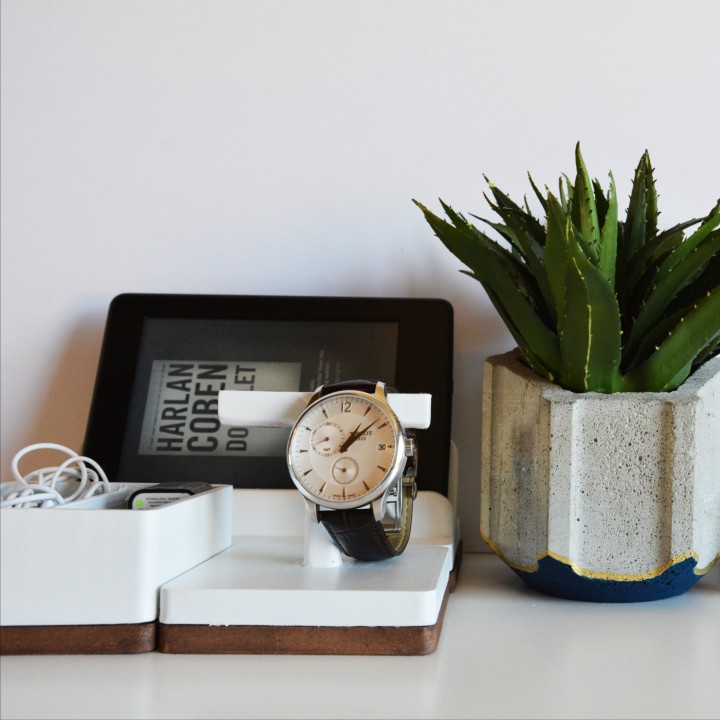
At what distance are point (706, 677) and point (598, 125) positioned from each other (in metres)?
0.62

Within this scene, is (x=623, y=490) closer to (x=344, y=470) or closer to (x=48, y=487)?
(x=344, y=470)

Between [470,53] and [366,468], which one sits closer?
[366,468]

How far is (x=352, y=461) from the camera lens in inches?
26.5

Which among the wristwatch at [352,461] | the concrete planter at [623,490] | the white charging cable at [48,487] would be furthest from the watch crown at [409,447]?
the white charging cable at [48,487]

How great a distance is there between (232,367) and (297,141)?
274 mm

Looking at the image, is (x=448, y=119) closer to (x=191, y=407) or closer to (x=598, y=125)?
(x=598, y=125)

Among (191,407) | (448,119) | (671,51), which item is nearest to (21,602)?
(191,407)

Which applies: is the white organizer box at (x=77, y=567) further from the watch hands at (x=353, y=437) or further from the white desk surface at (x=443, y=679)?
the watch hands at (x=353, y=437)

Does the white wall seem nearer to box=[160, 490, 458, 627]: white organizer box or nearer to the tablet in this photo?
the tablet

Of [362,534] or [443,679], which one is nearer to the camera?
[443,679]

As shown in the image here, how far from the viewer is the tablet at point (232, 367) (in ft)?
2.97

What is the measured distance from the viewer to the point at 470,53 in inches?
39.3

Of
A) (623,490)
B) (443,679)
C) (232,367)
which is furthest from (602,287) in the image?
(232,367)

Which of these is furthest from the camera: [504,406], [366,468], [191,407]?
[191,407]
